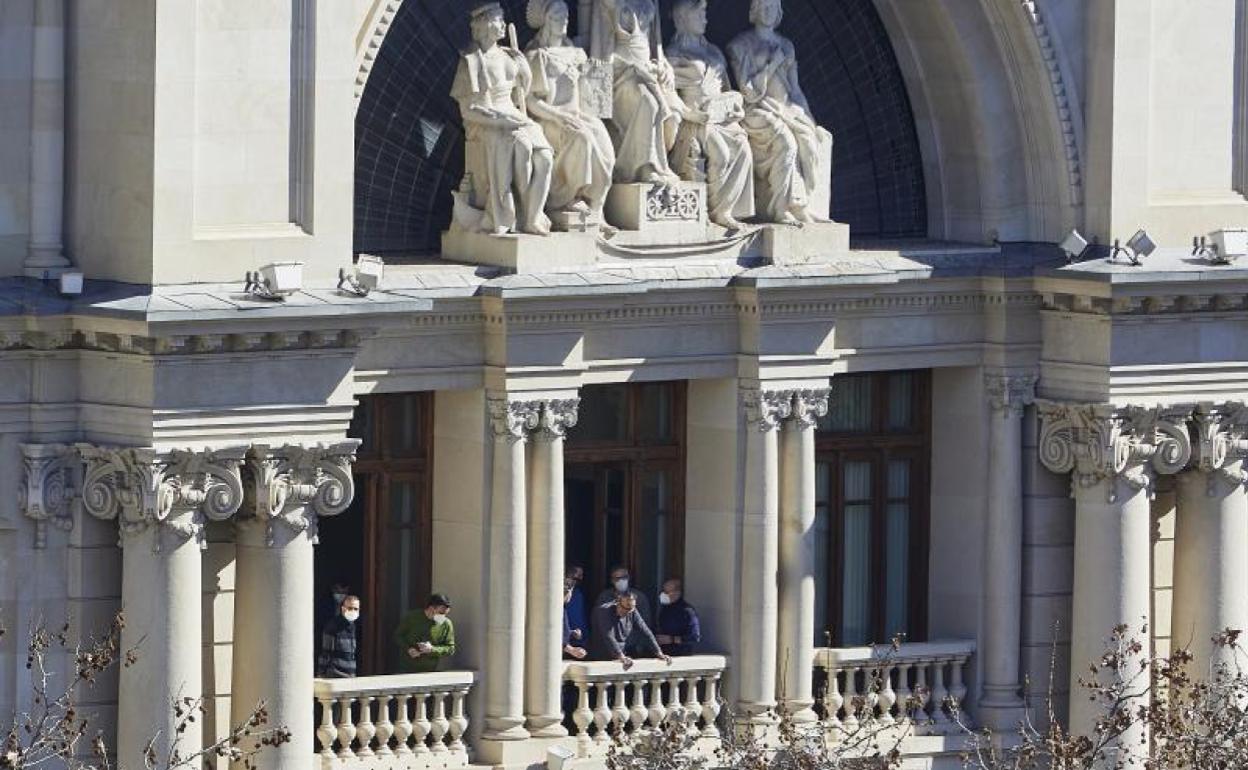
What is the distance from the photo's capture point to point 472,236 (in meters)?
59.4

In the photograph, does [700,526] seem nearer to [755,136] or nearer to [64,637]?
[755,136]

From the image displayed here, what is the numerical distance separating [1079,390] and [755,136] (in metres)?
4.99

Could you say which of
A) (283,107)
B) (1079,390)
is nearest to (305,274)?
(283,107)

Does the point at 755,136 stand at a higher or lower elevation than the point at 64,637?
higher

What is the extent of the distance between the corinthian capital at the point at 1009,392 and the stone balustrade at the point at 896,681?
8.78 ft

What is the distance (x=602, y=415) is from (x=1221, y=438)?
717cm

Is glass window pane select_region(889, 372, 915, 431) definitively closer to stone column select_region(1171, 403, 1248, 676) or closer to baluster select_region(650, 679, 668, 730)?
stone column select_region(1171, 403, 1248, 676)

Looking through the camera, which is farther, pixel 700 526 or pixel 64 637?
pixel 700 526

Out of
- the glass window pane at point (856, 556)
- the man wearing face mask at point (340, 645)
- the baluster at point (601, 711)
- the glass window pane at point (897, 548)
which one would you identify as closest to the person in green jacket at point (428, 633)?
the man wearing face mask at point (340, 645)

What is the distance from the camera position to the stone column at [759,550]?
61562mm

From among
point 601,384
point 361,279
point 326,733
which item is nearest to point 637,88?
point 601,384

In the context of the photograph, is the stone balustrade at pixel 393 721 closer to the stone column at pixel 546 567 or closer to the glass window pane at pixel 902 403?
the stone column at pixel 546 567

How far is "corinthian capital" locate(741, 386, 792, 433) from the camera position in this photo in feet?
202

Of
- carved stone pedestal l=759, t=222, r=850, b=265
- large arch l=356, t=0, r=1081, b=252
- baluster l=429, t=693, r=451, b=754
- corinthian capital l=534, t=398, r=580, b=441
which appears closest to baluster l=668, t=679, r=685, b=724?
baluster l=429, t=693, r=451, b=754
